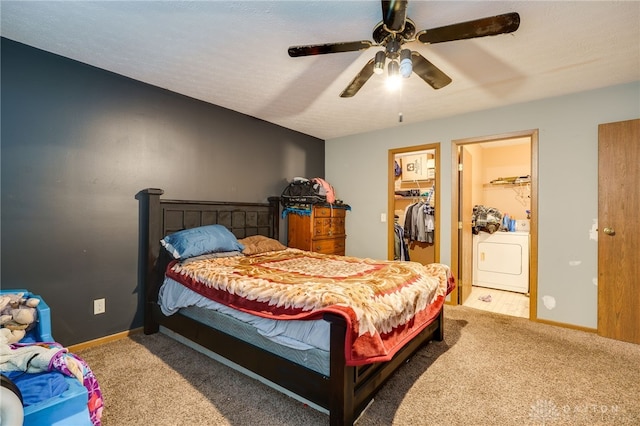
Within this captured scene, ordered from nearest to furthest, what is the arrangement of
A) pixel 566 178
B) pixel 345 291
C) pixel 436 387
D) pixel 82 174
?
1. pixel 345 291
2. pixel 436 387
3. pixel 82 174
4. pixel 566 178

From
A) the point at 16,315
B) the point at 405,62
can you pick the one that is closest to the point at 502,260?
the point at 405,62

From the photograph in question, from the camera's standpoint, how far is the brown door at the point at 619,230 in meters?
2.70

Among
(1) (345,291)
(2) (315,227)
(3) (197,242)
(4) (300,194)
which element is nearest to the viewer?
(1) (345,291)

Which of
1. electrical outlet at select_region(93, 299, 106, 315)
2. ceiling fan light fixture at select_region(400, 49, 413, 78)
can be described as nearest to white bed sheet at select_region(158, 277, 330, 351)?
electrical outlet at select_region(93, 299, 106, 315)

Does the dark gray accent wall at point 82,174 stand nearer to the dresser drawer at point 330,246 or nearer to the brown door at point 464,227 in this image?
the dresser drawer at point 330,246

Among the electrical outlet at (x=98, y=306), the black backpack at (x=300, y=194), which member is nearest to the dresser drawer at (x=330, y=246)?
the black backpack at (x=300, y=194)

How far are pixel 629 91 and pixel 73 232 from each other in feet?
17.1

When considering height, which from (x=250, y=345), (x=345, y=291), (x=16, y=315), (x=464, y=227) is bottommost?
(x=250, y=345)

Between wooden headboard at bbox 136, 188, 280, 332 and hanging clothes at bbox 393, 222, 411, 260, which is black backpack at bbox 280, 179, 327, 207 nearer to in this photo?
wooden headboard at bbox 136, 188, 280, 332

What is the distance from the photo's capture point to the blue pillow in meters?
2.65

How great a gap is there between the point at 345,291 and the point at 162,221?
2.16 meters

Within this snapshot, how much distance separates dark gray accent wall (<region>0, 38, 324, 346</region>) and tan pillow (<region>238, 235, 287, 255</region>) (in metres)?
0.74

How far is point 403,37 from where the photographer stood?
1782 millimetres

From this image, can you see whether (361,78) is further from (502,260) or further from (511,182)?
(511,182)
